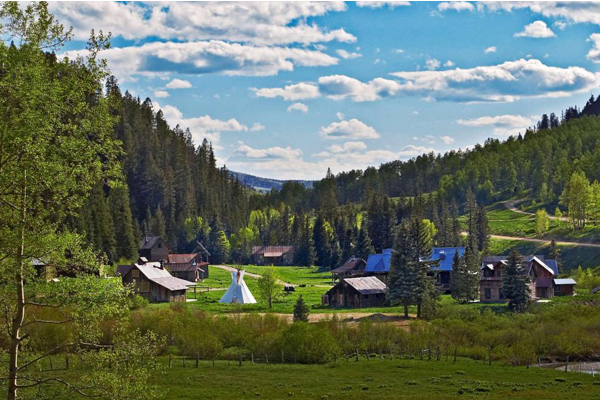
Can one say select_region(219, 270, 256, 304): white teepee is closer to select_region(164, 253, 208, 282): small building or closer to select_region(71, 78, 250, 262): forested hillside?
select_region(164, 253, 208, 282): small building

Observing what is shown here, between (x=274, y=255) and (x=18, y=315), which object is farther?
(x=274, y=255)

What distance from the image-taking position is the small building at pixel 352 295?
82000 mm

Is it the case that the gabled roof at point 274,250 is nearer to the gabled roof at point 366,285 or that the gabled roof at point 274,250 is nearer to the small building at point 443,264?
the small building at point 443,264

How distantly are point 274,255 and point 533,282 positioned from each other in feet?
260

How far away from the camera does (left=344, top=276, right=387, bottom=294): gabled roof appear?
3246 inches

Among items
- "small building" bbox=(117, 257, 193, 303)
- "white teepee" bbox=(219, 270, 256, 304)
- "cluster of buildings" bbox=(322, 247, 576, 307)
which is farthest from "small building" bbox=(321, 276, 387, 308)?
"small building" bbox=(117, 257, 193, 303)

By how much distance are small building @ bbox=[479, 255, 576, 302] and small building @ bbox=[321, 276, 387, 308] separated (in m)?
11.1

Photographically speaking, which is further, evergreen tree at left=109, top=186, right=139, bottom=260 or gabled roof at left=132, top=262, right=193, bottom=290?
evergreen tree at left=109, top=186, right=139, bottom=260

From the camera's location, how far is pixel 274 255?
156 metres

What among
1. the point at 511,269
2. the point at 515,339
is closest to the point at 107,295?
the point at 515,339

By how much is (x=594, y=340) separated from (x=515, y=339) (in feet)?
18.6

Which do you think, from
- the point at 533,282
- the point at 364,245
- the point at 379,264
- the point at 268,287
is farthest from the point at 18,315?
the point at 364,245

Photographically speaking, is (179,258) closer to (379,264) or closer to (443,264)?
(379,264)

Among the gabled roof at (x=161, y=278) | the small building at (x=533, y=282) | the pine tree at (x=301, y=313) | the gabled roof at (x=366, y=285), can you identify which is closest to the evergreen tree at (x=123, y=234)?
the gabled roof at (x=161, y=278)
